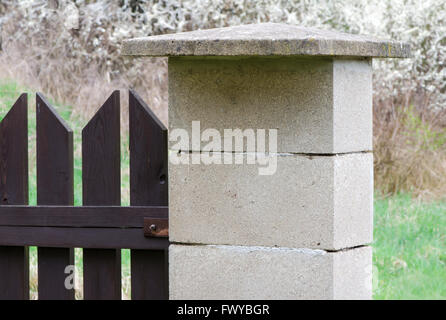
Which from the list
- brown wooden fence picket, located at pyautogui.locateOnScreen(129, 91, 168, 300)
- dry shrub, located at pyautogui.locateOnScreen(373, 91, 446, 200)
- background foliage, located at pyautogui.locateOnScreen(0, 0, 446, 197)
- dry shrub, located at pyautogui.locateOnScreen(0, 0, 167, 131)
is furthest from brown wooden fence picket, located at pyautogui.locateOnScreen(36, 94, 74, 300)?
background foliage, located at pyautogui.locateOnScreen(0, 0, 446, 197)

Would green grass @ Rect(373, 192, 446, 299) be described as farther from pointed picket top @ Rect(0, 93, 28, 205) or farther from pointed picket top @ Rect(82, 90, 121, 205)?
pointed picket top @ Rect(0, 93, 28, 205)

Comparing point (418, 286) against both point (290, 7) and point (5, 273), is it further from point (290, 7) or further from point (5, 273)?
point (290, 7)

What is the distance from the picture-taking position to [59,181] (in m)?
2.24

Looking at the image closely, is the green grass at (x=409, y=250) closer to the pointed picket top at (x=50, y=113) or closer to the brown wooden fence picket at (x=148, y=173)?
the brown wooden fence picket at (x=148, y=173)

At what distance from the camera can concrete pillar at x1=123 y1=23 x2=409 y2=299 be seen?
1.87 metres

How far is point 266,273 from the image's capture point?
6.38 feet

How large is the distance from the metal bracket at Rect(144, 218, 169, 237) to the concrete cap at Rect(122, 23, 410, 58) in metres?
0.52

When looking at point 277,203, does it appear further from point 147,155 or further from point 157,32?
point 157,32

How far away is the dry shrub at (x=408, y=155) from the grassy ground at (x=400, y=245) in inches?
8.7

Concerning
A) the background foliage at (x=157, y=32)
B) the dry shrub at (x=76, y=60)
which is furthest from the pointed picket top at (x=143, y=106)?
the background foliage at (x=157, y=32)

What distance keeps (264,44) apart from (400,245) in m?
2.81

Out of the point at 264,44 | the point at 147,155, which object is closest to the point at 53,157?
the point at 147,155

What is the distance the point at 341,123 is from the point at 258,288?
491 millimetres
